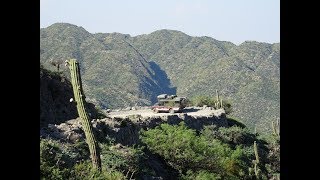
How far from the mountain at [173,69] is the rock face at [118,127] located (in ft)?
93.4

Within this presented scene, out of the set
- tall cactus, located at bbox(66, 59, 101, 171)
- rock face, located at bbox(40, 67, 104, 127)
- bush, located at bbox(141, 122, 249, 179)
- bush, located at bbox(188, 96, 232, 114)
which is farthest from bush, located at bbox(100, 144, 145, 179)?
bush, located at bbox(188, 96, 232, 114)

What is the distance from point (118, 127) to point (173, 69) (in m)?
88.8

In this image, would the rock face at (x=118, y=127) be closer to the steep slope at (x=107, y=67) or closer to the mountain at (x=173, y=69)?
the mountain at (x=173, y=69)

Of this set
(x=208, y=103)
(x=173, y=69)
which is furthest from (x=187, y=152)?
(x=173, y=69)

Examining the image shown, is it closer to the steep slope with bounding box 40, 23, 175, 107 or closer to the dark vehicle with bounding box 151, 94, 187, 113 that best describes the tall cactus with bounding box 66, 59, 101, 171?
the dark vehicle with bounding box 151, 94, 187, 113

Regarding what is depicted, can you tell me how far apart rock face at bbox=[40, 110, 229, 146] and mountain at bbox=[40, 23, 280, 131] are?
28.5 metres

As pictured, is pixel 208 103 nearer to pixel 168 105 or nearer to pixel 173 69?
pixel 168 105

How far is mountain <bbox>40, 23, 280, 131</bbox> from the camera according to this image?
228 feet

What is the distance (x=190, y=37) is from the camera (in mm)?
124750

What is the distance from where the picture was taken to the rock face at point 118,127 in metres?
17.0

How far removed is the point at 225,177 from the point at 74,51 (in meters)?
70.2

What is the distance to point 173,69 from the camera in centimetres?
10925
